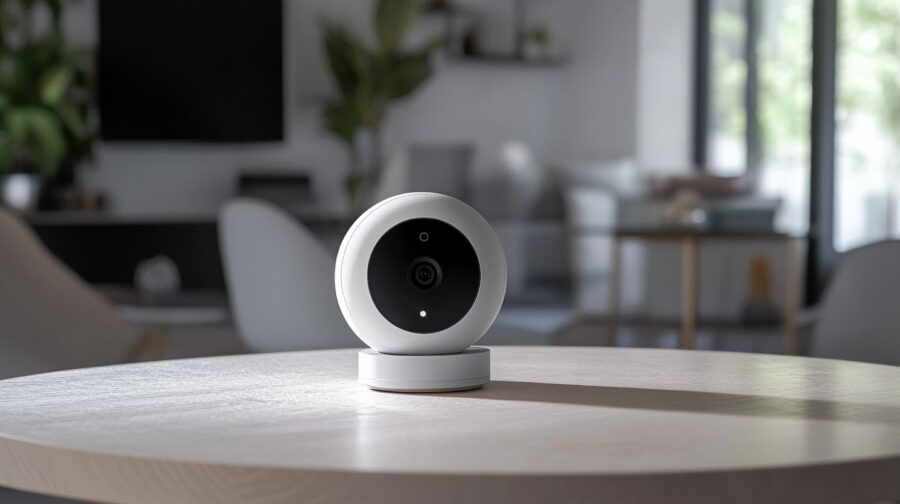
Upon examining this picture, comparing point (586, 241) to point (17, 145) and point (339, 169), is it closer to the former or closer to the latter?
point (339, 169)

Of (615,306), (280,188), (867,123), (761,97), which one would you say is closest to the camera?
(615,306)

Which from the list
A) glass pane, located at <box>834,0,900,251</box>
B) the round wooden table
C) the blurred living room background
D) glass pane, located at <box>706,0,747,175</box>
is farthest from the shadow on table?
glass pane, located at <box>706,0,747,175</box>

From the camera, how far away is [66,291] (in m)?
2.23

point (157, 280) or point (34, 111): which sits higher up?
point (34, 111)

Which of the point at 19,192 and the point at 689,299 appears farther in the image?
the point at 19,192

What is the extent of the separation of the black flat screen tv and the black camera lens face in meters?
6.29

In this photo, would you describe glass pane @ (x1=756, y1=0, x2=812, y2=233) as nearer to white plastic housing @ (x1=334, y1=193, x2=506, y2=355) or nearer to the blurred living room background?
the blurred living room background

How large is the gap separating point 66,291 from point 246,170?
5.33 metres

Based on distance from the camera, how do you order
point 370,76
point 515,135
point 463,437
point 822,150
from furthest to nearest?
point 515,135 → point 370,76 → point 822,150 → point 463,437

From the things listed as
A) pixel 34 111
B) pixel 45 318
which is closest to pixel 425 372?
pixel 45 318

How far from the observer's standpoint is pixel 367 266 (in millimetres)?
1078

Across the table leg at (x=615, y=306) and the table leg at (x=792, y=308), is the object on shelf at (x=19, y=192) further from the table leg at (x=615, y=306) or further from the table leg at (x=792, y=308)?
the table leg at (x=792, y=308)

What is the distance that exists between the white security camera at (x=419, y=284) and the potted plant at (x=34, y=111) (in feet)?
17.5

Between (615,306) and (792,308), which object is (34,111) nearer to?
(615,306)
